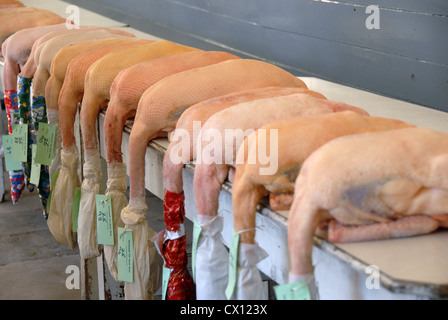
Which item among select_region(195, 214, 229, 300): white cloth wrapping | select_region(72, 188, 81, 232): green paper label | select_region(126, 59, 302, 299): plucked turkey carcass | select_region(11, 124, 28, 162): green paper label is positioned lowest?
select_region(72, 188, 81, 232): green paper label

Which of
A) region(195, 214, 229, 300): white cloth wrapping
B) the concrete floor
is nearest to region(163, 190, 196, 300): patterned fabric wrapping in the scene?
region(195, 214, 229, 300): white cloth wrapping

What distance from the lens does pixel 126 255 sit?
1.66 meters

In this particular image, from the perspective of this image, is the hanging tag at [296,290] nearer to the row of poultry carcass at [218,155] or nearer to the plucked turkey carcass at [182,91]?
the row of poultry carcass at [218,155]

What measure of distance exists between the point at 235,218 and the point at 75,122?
1159 millimetres

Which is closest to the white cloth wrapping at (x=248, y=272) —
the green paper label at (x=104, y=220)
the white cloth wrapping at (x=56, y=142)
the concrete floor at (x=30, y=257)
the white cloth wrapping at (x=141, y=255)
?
the white cloth wrapping at (x=141, y=255)

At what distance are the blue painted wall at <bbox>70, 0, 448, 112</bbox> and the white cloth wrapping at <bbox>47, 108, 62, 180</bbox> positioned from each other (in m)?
1.20

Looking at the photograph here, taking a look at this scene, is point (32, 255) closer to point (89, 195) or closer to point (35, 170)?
point (35, 170)

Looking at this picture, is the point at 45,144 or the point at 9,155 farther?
the point at 9,155

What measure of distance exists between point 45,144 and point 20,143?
0.70 feet

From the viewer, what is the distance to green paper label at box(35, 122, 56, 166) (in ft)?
6.86

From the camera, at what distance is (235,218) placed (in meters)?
1.15

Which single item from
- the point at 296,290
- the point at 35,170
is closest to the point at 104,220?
the point at 35,170

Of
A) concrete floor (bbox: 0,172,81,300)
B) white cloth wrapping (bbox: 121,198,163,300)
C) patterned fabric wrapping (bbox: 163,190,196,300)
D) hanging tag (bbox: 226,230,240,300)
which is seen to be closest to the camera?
hanging tag (bbox: 226,230,240,300)

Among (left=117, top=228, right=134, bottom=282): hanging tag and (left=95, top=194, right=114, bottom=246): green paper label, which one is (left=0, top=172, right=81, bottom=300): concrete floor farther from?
(left=117, top=228, right=134, bottom=282): hanging tag
